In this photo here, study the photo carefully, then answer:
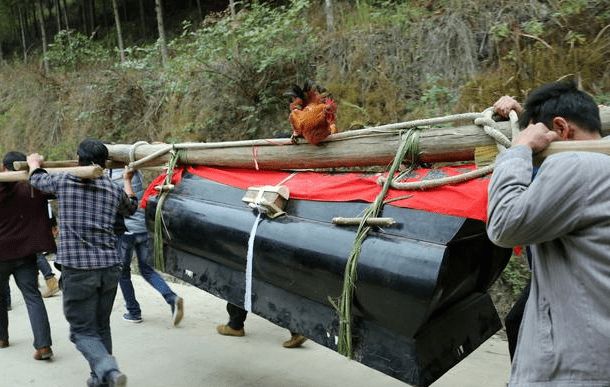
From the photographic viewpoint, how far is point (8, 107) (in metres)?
13.1

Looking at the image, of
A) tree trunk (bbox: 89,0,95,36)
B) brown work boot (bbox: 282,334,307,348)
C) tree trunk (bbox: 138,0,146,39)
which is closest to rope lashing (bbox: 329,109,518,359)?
brown work boot (bbox: 282,334,307,348)

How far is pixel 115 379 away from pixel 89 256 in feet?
2.61

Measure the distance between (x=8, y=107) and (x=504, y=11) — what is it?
12.6 m

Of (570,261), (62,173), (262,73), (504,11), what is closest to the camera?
(570,261)

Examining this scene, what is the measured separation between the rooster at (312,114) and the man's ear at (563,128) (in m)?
1.25

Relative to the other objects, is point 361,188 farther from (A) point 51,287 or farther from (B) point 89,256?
(A) point 51,287

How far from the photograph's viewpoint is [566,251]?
1500 mm

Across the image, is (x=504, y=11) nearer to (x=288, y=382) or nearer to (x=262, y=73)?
(x=262, y=73)

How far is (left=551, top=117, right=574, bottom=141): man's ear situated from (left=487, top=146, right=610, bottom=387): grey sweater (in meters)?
0.24

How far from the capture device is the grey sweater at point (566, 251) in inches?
55.6

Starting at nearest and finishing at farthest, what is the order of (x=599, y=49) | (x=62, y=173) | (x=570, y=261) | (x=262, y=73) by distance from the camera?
(x=570, y=261) < (x=62, y=173) < (x=599, y=49) < (x=262, y=73)

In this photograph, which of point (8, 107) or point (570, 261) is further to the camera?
point (8, 107)

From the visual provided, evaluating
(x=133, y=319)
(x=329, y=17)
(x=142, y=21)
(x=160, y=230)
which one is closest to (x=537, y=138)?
(x=160, y=230)

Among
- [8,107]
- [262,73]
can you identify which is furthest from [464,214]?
[8,107]
